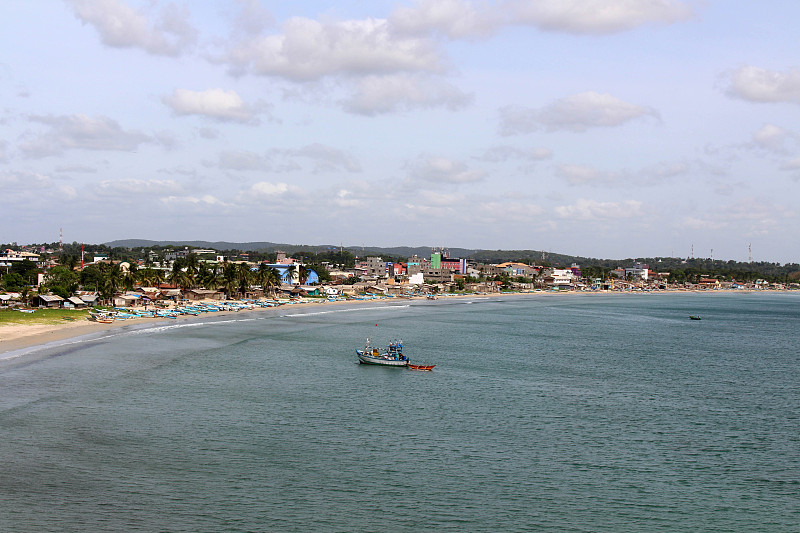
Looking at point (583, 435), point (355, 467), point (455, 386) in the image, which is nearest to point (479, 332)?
point (455, 386)

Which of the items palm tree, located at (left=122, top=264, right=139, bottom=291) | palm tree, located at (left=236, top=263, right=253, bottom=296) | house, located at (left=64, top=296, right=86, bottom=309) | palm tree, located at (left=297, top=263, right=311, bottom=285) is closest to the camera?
house, located at (left=64, top=296, right=86, bottom=309)

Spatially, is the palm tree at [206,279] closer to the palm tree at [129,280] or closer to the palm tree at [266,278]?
the palm tree at [266,278]

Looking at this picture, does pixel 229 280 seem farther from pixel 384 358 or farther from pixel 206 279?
pixel 384 358

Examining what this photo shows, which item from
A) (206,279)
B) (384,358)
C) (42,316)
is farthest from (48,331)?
(206,279)

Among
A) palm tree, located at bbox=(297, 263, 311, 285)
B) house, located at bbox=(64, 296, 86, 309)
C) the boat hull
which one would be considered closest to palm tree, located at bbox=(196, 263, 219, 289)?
house, located at bbox=(64, 296, 86, 309)

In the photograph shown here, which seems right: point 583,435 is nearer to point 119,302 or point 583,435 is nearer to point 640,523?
point 640,523

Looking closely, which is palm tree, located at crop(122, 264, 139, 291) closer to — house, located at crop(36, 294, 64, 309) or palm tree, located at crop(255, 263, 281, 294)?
house, located at crop(36, 294, 64, 309)
